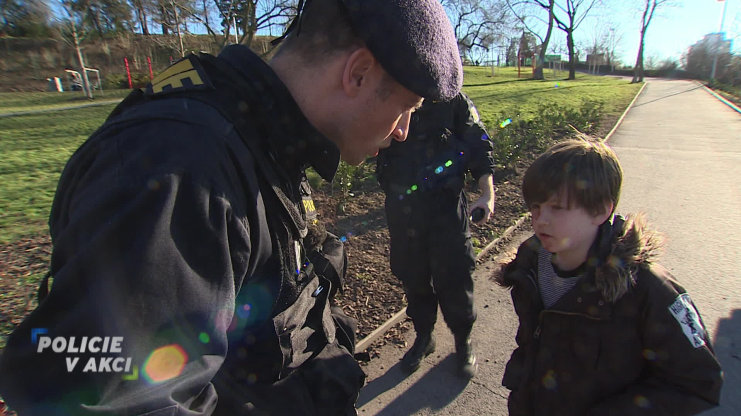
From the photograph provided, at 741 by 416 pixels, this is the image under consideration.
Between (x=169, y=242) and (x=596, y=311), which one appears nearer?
(x=169, y=242)

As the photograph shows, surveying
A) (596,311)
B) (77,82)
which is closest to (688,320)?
(596,311)

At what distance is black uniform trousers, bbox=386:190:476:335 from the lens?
2844 millimetres

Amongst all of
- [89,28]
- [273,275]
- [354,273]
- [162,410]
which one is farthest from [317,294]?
[89,28]

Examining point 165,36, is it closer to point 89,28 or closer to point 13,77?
point 89,28

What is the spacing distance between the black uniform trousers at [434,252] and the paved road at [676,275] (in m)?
0.38

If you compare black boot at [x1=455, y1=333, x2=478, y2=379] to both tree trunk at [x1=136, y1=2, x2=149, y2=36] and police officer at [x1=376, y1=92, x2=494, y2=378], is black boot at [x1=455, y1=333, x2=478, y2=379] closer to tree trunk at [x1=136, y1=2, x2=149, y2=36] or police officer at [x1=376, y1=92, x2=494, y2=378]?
police officer at [x1=376, y1=92, x2=494, y2=378]

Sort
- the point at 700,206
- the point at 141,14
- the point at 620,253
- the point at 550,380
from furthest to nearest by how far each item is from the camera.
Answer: the point at 141,14
the point at 700,206
the point at 550,380
the point at 620,253

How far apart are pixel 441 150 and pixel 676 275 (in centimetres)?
308

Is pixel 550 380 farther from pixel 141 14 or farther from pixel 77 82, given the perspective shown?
pixel 77 82

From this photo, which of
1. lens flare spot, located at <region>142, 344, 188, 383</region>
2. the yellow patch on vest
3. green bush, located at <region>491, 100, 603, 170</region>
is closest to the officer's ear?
the yellow patch on vest

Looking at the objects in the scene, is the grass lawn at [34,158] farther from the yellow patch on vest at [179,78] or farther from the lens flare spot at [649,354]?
the lens flare spot at [649,354]

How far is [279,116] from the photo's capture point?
3.44ft

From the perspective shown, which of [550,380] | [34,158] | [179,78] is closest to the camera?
[179,78]

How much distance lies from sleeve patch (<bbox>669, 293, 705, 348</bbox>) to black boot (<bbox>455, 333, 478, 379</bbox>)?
1612mm
